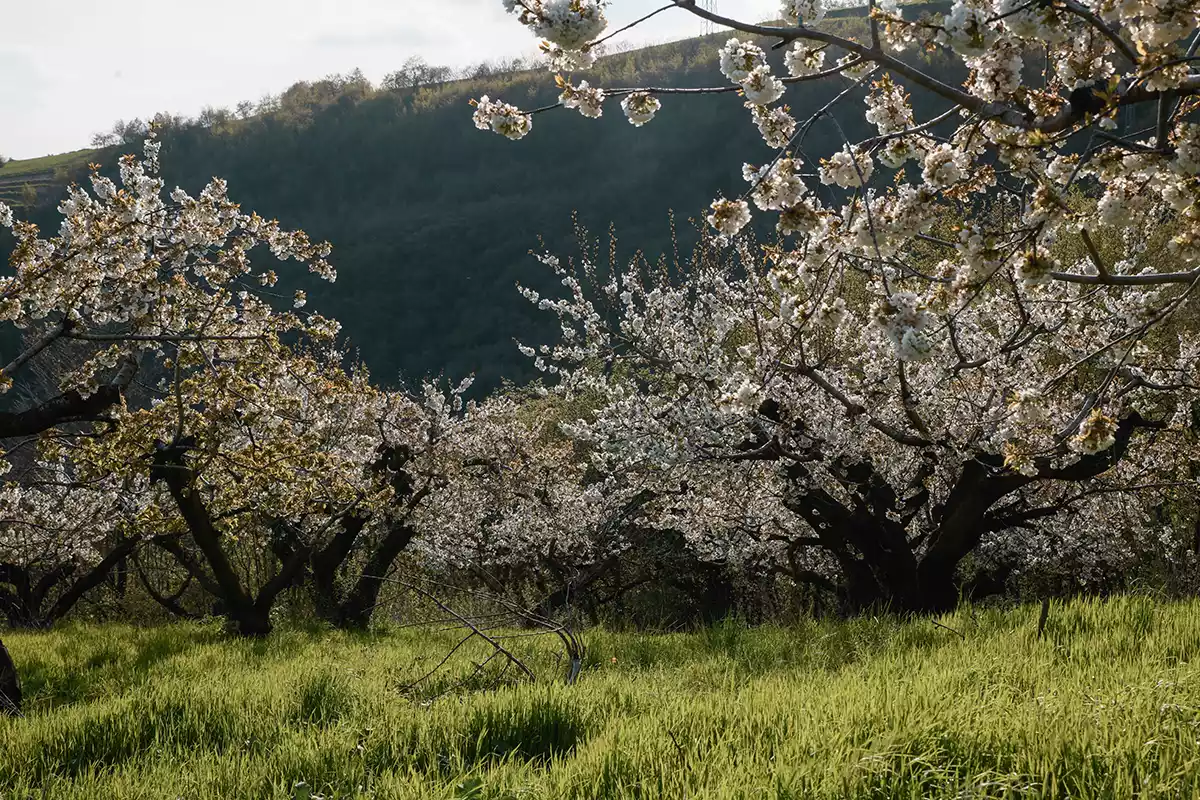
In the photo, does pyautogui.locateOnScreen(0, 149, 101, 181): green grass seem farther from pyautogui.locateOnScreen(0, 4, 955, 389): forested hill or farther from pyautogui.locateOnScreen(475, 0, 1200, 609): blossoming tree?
pyautogui.locateOnScreen(475, 0, 1200, 609): blossoming tree

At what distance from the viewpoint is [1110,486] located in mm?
8844

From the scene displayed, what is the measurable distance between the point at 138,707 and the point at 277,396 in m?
4.40

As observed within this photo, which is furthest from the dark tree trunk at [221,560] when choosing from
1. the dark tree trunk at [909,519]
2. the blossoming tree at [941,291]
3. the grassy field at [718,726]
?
the dark tree trunk at [909,519]

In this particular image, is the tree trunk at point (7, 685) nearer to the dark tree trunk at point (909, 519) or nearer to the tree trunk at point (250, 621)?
the tree trunk at point (250, 621)

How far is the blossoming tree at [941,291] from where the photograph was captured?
134 inches

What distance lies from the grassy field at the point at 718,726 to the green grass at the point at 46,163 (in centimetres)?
9173

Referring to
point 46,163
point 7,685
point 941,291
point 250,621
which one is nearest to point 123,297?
point 7,685

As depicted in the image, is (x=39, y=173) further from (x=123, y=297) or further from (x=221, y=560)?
(x=123, y=297)

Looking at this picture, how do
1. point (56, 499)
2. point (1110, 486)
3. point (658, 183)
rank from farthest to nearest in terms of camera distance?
point (658, 183), point (56, 499), point (1110, 486)

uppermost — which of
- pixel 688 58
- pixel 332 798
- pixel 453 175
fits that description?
pixel 688 58

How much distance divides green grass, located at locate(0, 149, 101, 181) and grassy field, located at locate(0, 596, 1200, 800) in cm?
9173

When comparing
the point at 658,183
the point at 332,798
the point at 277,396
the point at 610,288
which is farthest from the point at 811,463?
the point at 658,183

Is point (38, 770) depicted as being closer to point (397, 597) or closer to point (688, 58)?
point (397, 597)

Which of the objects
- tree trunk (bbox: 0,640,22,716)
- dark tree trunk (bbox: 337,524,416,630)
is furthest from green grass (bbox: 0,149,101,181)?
tree trunk (bbox: 0,640,22,716)
